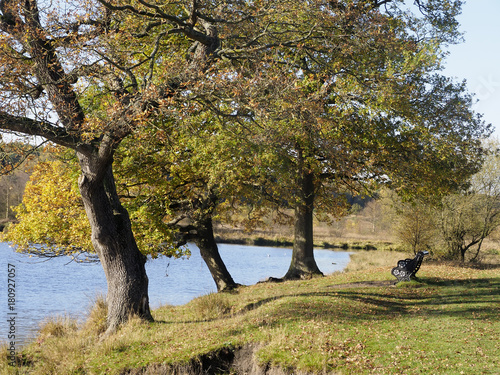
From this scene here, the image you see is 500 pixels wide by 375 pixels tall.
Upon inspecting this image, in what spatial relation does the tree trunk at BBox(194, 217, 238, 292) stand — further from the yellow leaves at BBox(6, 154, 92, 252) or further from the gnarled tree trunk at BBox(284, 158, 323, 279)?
the yellow leaves at BBox(6, 154, 92, 252)

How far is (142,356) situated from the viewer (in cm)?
947

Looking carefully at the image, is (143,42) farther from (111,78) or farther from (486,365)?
(486,365)

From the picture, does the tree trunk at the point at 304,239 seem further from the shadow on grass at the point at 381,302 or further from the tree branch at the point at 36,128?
the tree branch at the point at 36,128

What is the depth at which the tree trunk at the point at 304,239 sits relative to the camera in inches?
787

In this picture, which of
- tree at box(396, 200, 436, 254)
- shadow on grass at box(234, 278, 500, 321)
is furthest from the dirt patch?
tree at box(396, 200, 436, 254)

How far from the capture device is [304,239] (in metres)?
20.2

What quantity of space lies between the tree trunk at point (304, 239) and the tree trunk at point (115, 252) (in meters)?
9.68

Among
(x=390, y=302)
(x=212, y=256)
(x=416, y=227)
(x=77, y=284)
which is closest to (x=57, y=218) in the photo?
(x=212, y=256)

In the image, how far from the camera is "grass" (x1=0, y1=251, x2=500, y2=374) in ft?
27.2

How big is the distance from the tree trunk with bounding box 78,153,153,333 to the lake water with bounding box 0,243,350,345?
8.69 feet

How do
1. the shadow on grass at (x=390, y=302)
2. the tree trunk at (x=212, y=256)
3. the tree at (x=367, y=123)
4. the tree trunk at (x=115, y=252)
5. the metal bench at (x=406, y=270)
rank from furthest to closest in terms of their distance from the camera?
the tree trunk at (x=212, y=256) < the metal bench at (x=406, y=270) < the tree at (x=367, y=123) < the shadow on grass at (x=390, y=302) < the tree trunk at (x=115, y=252)

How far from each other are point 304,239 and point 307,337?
36.2 ft

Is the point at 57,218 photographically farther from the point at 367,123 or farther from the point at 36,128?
the point at 367,123

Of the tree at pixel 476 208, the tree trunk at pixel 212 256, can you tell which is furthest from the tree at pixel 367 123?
the tree at pixel 476 208
